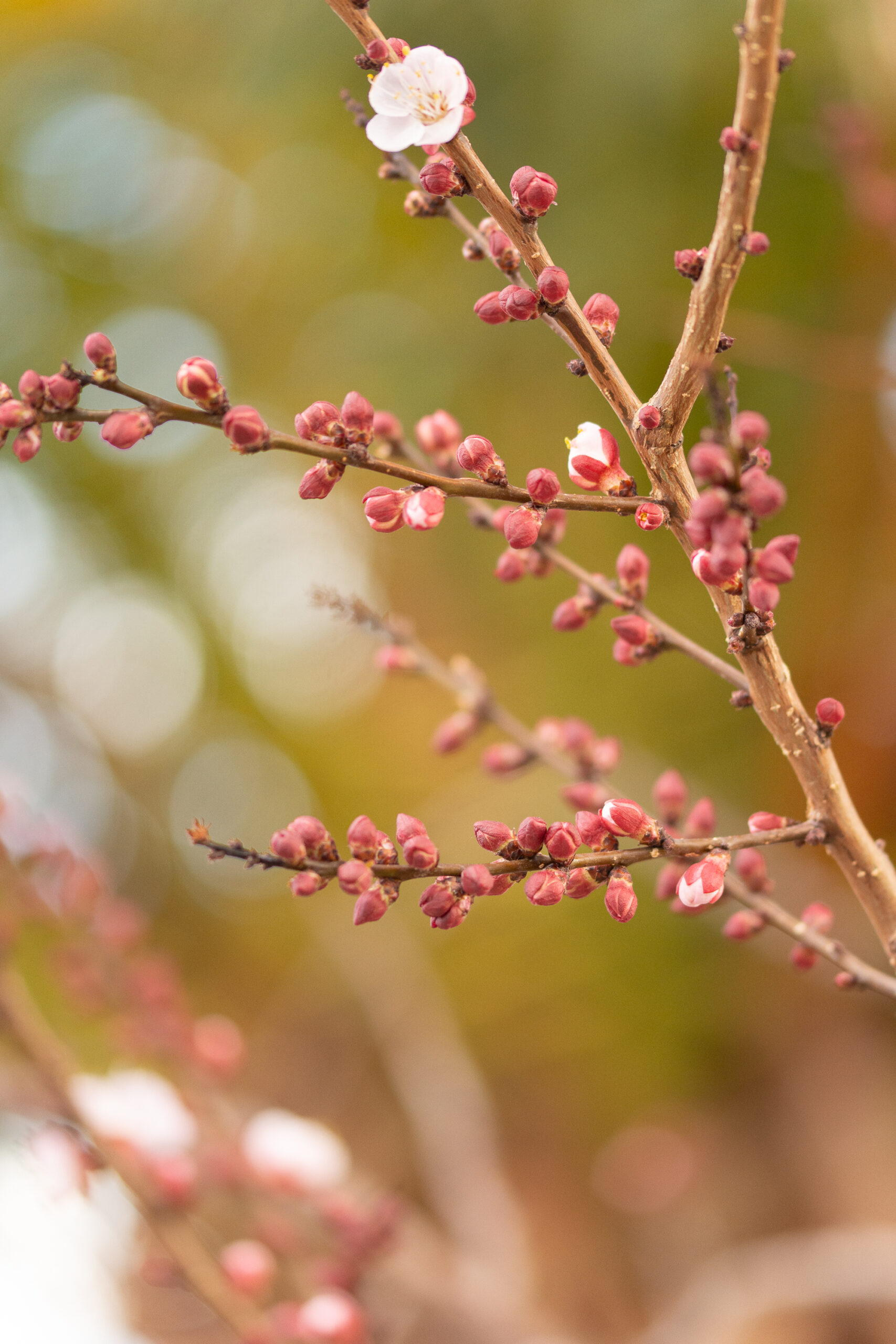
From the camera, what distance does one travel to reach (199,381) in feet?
0.91

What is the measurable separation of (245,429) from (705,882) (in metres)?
0.23

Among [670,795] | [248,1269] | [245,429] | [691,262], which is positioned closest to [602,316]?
[691,262]

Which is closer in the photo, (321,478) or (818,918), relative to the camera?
(321,478)

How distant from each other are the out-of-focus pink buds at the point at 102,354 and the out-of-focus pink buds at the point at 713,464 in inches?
7.8

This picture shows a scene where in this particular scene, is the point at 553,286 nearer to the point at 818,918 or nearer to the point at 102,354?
the point at 102,354

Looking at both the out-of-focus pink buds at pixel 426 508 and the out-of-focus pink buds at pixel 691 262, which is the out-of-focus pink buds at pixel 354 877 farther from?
the out-of-focus pink buds at pixel 691 262

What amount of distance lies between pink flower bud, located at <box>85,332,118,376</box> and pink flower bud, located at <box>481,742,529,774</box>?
322 millimetres

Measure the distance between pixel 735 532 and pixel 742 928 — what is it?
9.7 inches

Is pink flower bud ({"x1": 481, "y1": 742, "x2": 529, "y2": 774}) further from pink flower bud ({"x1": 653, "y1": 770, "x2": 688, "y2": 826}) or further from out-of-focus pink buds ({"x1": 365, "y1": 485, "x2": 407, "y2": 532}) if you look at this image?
out-of-focus pink buds ({"x1": 365, "y1": 485, "x2": 407, "y2": 532})

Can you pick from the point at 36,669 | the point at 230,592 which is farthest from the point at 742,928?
the point at 36,669

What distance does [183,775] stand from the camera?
8.49ft

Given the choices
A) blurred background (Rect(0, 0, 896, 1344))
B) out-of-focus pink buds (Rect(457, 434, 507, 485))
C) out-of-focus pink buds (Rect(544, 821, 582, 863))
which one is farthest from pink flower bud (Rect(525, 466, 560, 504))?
blurred background (Rect(0, 0, 896, 1344))

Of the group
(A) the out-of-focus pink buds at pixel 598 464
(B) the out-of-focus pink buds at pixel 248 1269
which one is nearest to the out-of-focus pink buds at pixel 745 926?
(A) the out-of-focus pink buds at pixel 598 464

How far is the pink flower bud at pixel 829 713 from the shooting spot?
32 centimetres
